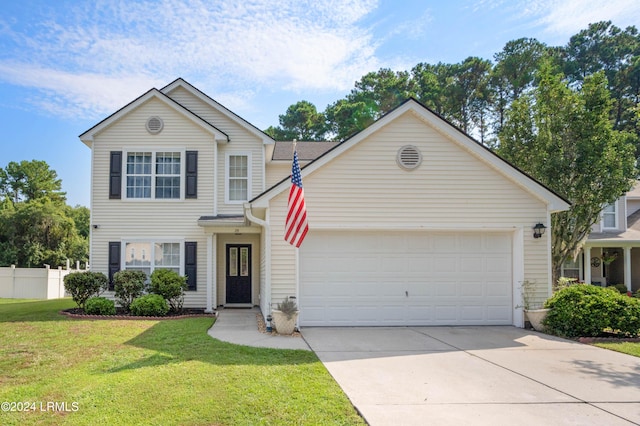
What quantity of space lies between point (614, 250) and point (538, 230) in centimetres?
1270

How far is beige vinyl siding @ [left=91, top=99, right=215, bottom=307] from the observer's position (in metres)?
14.6

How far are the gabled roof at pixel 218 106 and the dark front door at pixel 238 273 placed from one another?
151 inches

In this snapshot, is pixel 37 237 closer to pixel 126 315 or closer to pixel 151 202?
pixel 151 202

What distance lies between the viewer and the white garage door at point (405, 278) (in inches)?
431

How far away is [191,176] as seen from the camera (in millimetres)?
14766

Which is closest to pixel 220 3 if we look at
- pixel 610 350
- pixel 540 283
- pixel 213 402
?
pixel 213 402

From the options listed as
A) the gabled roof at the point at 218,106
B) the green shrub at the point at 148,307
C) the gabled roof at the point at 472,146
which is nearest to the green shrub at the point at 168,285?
the green shrub at the point at 148,307

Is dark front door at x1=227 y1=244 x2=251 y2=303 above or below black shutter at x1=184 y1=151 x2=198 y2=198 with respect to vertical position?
below

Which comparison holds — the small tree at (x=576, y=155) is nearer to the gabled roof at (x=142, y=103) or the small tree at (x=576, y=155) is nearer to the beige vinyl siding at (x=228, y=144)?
the beige vinyl siding at (x=228, y=144)

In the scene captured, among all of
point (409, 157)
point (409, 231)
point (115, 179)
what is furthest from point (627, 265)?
point (115, 179)

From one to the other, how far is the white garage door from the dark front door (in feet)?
17.9

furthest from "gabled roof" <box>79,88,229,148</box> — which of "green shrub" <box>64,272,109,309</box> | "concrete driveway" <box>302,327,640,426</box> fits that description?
"concrete driveway" <box>302,327,640,426</box>

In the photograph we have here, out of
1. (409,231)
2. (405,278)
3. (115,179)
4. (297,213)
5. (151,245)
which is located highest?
(115,179)

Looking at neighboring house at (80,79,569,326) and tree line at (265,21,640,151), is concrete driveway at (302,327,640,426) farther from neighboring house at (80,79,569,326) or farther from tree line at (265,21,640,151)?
tree line at (265,21,640,151)
